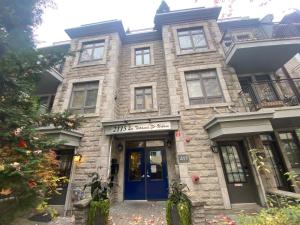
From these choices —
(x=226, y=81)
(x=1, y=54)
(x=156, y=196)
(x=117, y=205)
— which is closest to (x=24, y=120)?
(x=1, y=54)

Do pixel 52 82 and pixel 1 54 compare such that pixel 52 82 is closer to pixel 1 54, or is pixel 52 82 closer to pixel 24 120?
pixel 1 54

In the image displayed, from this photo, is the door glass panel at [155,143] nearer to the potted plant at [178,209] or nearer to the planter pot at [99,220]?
the potted plant at [178,209]

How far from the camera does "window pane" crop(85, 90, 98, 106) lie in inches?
378

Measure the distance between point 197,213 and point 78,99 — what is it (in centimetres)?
833

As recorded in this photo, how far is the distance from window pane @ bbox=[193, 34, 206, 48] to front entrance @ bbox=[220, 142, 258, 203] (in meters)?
6.07

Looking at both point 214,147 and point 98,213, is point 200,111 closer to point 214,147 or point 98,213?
point 214,147

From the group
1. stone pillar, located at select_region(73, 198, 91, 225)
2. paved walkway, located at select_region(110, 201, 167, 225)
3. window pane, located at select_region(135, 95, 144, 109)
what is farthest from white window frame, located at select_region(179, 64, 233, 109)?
stone pillar, located at select_region(73, 198, 91, 225)

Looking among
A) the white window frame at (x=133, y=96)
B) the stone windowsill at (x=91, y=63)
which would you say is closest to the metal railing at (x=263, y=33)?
the white window frame at (x=133, y=96)

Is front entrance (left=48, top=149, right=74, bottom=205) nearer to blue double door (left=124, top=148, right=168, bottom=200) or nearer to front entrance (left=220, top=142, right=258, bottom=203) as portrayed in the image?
blue double door (left=124, top=148, right=168, bottom=200)

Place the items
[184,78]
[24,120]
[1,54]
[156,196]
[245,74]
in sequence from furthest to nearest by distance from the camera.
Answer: [245,74] → [184,78] → [156,196] → [1,54] → [24,120]

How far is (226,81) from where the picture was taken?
8.88 meters

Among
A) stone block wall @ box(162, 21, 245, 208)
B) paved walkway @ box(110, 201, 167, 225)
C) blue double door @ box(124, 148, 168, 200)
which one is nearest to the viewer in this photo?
paved walkway @ box(110, 201, 167, 225)

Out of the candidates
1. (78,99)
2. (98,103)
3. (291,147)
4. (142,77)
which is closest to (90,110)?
(98,103)

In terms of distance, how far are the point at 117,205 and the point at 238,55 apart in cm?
948
